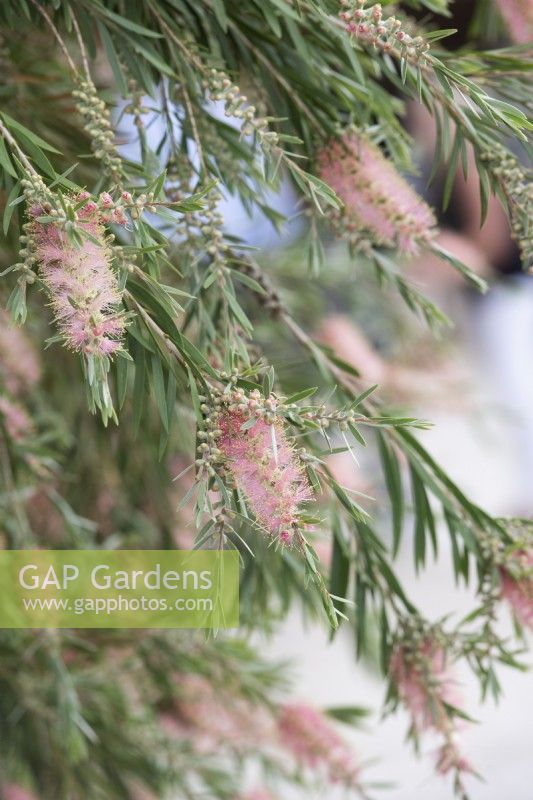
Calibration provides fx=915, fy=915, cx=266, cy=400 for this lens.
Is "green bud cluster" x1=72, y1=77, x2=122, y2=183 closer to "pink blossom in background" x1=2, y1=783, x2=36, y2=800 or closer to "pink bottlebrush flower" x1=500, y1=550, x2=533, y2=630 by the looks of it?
"pink bottlebrush flower" x1=500, y1=550, x2=533, y2=630

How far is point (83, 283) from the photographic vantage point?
30 centimetres

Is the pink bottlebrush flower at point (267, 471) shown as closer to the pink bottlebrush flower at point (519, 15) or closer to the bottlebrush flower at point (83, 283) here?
the bottlebrush flower at point (83, 283)

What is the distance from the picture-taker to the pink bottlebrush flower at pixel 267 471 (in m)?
0.31

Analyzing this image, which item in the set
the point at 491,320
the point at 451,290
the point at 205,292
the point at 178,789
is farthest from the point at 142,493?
the point at 491,320

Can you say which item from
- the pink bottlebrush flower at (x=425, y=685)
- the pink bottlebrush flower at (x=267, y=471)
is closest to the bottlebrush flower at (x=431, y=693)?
the pink bottlebrush flower at (x=425, y=685)

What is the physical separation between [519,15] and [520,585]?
0.91 ft

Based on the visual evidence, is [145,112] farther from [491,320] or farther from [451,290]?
[491,320]

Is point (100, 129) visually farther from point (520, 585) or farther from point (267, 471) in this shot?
point (520, 585)

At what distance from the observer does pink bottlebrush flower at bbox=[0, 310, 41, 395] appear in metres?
0.61

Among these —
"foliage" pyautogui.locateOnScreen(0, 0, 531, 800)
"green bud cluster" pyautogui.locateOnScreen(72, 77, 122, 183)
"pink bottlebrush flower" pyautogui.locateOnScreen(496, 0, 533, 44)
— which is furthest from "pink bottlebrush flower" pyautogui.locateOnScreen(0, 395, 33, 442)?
"pink bottlebrush flower" pyautogui.locateOnScreen(496, 0, 533, 44)

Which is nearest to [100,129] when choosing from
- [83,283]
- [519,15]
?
[83,283]

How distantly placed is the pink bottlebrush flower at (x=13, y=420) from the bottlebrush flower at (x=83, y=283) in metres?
0.26

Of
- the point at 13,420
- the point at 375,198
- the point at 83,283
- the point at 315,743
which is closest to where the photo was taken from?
the point at 83,283

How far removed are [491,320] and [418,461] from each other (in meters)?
1.70
